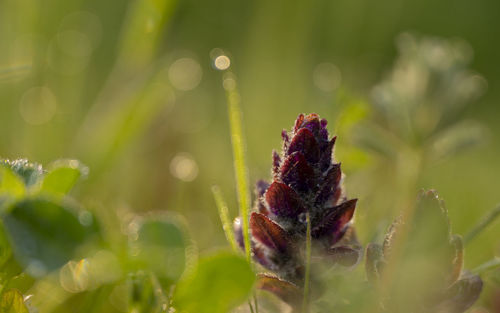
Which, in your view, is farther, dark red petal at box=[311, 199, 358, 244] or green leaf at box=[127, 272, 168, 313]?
dark red petal at box=[311, 199, 358, 244]

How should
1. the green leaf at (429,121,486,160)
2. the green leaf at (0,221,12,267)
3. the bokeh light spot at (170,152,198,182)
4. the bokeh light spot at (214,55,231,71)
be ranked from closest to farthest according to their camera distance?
the green leaf at (0,221,12,267) < the bokeh light spot at (214,55,231,71) < the bokeh light spot at (170,152,198,182) < the green leaf at (429,121,486,160)

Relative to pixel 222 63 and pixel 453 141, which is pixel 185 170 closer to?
pixel 222 63

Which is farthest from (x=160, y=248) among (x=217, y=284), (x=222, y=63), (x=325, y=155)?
(x=222, y=63)

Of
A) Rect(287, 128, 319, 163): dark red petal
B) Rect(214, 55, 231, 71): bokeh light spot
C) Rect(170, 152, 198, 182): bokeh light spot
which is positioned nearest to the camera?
Rect(287, 128, 319, 163): dark red petal

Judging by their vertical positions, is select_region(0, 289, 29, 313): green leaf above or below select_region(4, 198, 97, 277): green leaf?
below

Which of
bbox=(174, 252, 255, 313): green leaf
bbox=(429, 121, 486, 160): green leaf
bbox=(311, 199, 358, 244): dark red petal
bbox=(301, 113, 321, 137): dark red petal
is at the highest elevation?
bbox=(429, 121, 486, 160): green leaf

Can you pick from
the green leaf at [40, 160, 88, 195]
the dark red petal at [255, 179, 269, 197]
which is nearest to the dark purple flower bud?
the dark red petal at [255, 179, 269, 197]

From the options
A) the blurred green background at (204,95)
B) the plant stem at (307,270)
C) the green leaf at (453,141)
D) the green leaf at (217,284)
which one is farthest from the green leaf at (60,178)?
the green leaf at (453,141)

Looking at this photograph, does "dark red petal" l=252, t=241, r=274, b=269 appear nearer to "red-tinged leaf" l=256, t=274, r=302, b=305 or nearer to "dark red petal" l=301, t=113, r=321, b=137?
"red-tinged leaf" l=256, t=274, r=302, b=305
